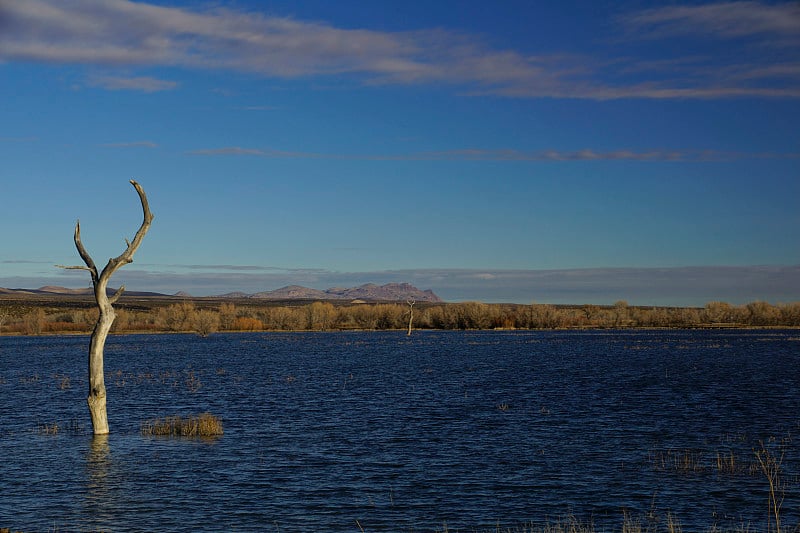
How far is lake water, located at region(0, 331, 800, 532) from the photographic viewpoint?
22672 millimetres

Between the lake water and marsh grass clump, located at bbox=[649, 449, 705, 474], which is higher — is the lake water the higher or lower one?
the lower one

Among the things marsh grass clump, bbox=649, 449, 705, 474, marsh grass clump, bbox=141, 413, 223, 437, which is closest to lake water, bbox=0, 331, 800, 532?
marsh grass clump, bbox=649, 449, 705, 474

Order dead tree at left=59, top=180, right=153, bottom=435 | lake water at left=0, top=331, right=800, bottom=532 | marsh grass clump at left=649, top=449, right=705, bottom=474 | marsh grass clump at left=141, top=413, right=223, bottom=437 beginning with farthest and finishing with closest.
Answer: marsh grass clump at left=141, top=413, right=223, bottom=437 < dead tree at left=59, top=180, right=153, bottom=435 < marsh grass clump at left=649, top=449, right=705, bottom=474 < lake water at left=0, top=331, right=800, bottom=532

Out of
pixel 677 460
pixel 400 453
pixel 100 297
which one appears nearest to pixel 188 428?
pixel 100 297

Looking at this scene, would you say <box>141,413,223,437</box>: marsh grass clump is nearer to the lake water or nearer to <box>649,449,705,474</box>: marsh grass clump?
the lake water

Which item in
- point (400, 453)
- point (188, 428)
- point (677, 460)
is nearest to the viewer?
point (677, 460)

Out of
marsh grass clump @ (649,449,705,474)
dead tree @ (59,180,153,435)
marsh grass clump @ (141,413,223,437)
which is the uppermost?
dead tree @ (59,180,153,435)

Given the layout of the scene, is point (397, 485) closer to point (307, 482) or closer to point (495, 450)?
point (307, 482)

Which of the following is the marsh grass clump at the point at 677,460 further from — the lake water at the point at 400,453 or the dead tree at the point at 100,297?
the dead tree at the point at 100,297

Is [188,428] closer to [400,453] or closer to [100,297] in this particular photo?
[100,297]

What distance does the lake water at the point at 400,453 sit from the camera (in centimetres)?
2267

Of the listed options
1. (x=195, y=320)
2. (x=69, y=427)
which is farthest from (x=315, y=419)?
(x=195, y=320)

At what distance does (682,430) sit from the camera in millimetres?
36938

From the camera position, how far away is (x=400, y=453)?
3172 cm
